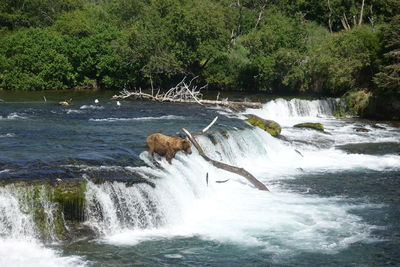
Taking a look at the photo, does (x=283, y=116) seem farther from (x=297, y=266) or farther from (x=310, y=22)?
(x=297, y=266)

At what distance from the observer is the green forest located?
1628 inches

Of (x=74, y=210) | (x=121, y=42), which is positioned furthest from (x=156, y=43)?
(x=74, y=210)

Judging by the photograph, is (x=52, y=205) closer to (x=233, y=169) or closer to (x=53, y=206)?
(x=53, y=206)

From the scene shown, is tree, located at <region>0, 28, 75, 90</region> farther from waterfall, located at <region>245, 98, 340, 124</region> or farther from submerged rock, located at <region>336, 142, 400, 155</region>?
submerged rock, located at <region>336, 142, 400, 155</region>

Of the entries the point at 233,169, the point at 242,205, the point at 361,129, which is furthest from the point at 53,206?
the point at 361,129

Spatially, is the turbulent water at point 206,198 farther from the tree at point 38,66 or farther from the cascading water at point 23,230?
the tree at point 38,66

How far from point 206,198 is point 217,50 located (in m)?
30.2

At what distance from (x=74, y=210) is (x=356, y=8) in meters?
46.8

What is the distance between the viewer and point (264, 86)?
4794 centimetres

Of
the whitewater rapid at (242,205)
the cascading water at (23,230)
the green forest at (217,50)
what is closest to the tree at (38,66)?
the green forest at (217,50)

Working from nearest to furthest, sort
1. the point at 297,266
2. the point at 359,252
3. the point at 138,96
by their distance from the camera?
1. the point at 297,266
2. the point at 359,252
3. the point at 138,96

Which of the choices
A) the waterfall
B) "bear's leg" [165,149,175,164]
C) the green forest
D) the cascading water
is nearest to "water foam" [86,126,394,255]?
"bear's leg" [165,149,175,164]

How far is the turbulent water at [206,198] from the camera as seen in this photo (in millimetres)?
13641

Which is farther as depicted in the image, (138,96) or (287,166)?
(138,96)
